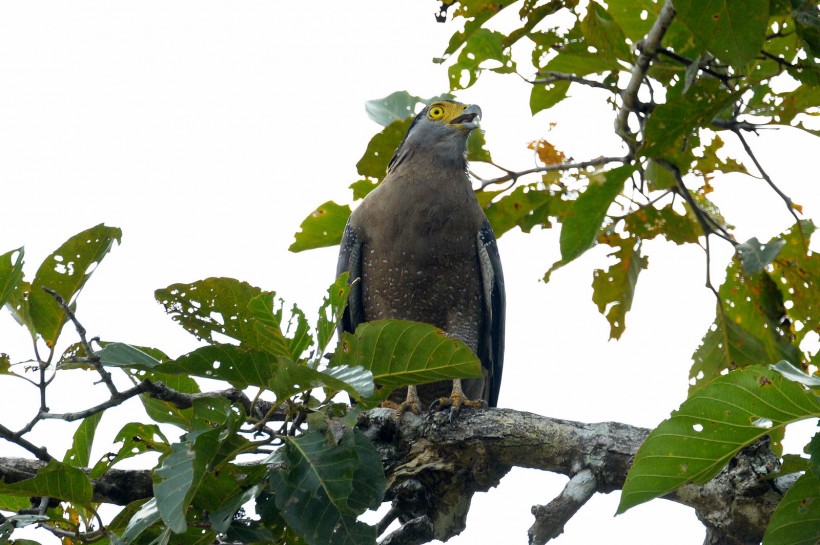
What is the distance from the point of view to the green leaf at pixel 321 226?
5.06 meters

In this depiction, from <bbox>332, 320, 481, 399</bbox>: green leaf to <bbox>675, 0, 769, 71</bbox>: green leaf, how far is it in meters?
1.27

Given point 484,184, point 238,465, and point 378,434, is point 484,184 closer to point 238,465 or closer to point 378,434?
point 378,434

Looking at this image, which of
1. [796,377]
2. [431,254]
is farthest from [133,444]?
[431,254]

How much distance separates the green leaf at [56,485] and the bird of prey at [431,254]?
3.04m

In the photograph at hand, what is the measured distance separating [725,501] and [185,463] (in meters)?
1.93

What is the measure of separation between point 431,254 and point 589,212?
2.07 meters

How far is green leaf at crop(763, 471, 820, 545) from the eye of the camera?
9.17ft

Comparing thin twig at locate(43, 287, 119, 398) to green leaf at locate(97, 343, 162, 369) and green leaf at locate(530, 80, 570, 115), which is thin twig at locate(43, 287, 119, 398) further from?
green leaf at locate(530, 80, 570, 115)

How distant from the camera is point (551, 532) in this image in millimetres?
3145

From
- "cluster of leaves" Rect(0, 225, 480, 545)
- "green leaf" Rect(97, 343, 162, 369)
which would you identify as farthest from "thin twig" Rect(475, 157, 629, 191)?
"green leaf" Rect(97, 343, 162, 369)

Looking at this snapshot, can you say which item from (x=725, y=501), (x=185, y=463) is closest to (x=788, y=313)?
(x=725, y=501)

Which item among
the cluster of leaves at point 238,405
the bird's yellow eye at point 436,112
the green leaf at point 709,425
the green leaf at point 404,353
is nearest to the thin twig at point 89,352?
the cluster of leaves at point 238,405

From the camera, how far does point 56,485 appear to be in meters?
2.98

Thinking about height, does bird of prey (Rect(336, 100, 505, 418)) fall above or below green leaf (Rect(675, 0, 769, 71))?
above
